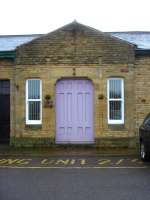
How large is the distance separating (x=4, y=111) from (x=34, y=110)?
1564 millimetres

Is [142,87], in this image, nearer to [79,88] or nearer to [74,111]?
[79,88]

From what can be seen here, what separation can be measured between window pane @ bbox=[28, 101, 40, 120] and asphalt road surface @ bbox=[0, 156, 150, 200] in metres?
5.26

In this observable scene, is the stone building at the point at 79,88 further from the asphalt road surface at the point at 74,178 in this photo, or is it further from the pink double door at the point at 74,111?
the asphalt road surface at the point at 74,178

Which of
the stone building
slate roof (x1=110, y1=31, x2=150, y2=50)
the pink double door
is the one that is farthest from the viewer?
slate roof (x1=110, y1=31, x2=150, y2=50)

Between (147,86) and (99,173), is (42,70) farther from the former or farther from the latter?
(99,173)

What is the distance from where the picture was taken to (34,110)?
23.9 meters

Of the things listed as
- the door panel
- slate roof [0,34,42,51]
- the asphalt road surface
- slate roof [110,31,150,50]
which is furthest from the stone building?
the asphalt road surface

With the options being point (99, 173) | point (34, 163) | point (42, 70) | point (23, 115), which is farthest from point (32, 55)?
point (99, 173)

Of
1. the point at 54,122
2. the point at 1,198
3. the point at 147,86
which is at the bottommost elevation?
the point at 1,198

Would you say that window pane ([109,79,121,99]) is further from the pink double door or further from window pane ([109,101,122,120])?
the pink double door

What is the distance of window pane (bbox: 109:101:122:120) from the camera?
2362 cm

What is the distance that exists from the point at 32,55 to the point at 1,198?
13.7 metres

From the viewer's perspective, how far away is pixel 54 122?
23.6 meters

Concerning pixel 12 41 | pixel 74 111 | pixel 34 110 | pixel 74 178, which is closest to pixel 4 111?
pixel 34 110
